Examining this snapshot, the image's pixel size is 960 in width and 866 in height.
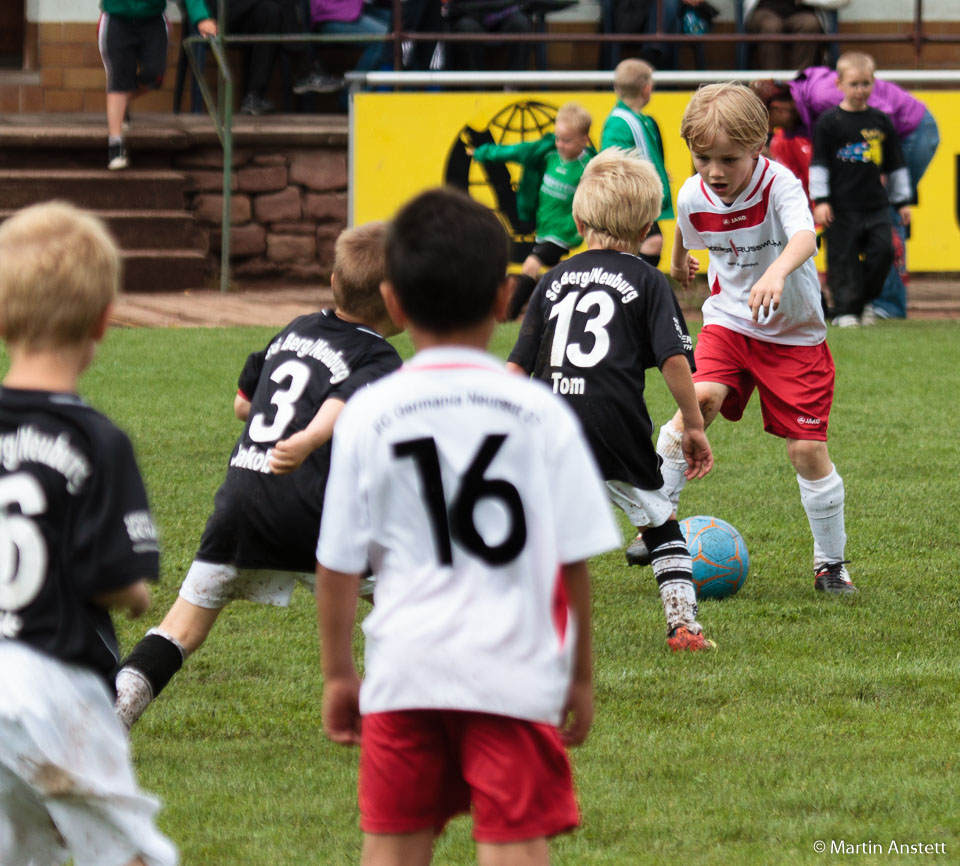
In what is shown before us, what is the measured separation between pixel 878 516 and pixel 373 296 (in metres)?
3.56

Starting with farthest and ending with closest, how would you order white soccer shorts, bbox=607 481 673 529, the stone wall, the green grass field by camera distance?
the stone wall
white soccer shorts, bbox=607 481 673 529
the green grass field

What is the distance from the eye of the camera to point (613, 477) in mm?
4680

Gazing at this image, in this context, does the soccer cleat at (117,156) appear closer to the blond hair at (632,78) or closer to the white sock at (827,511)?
→ the blond hair at (632,78)

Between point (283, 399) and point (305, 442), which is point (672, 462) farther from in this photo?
point (305, 442)

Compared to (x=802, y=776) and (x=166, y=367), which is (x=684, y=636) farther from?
(x=166, y=367)

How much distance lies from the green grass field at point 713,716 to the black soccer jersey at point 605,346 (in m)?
0.65

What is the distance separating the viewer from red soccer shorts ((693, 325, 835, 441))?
5.50 meters

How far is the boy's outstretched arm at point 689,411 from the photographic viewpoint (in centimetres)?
445

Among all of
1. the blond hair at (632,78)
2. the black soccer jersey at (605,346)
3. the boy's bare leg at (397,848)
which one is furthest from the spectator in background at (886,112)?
the boy's bare leg at (397,848)

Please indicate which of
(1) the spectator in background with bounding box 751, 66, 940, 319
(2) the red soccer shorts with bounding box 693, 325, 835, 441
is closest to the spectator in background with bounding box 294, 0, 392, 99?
(1) the spectator in background with bounding box 751, 66, 940, 319

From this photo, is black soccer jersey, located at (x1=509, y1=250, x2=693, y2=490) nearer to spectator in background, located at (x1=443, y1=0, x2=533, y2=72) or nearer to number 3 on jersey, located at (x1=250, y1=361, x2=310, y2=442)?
number 3 on jersey, located at (x1=250, y1=361, x2=310, y2=442)

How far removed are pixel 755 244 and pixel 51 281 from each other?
11.5ft

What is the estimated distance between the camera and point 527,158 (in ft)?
39.4

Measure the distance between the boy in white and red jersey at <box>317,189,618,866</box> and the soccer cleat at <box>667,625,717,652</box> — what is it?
241 cm
